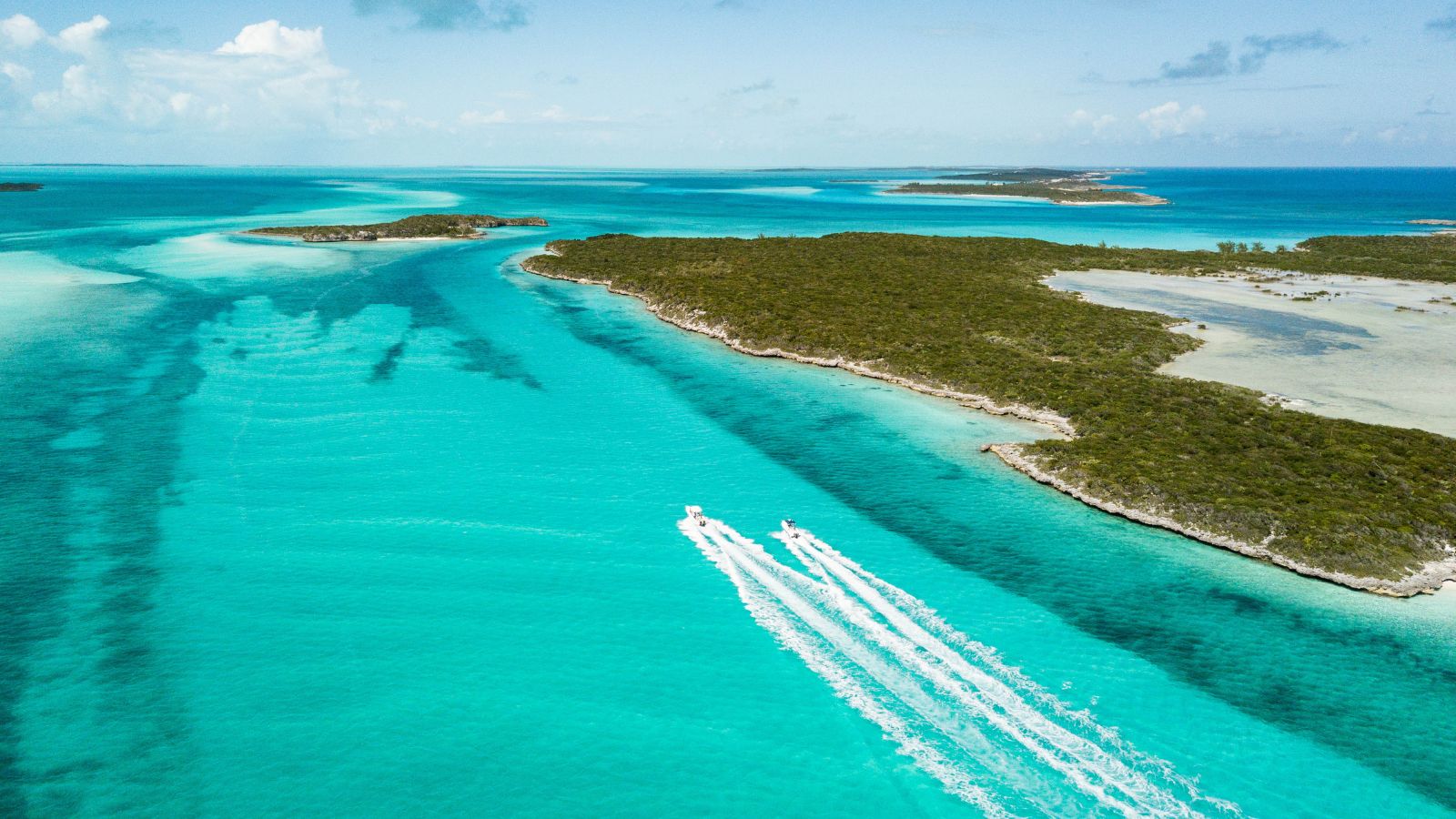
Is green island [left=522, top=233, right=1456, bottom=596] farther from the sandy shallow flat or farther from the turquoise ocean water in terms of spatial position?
the sandy shallow flat

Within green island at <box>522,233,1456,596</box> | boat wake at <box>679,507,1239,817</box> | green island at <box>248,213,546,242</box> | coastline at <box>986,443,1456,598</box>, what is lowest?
boat wake at <box>679,507,1239,817</box>

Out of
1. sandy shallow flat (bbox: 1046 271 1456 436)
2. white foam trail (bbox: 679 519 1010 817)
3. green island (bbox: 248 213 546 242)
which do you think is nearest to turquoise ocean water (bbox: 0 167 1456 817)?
white foam trail (bbox: 679 519 1010 817)

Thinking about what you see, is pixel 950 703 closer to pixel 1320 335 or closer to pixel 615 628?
pixel 615 628

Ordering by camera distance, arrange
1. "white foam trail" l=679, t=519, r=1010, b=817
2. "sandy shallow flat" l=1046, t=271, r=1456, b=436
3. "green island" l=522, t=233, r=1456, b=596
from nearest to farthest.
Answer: "white foam trail" l=679, t=519, r=1010, b=817, "green island" l=522, t=233, r=1456, b=596, "sandy shallow flat" l=1046, t=271, r=1456, b=436

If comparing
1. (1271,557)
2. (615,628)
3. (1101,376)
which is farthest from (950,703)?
(1101,376)

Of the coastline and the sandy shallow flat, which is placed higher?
the sandy shallow flat

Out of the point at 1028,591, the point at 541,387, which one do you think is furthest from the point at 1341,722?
the point at 541,387

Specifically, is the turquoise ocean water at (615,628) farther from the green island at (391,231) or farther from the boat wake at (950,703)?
the green island at (391,231)
